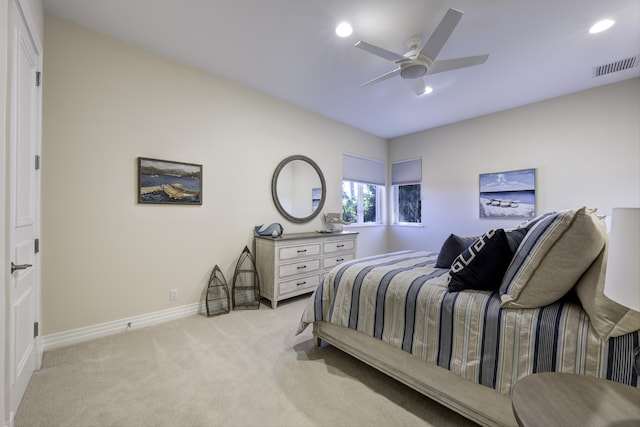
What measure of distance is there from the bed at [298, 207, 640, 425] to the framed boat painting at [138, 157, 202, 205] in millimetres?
2125

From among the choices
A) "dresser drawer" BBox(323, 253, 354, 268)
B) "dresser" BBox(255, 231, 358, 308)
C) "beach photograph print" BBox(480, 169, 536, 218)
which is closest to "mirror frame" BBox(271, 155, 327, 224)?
"dresser" BBox(255, 231, 358, 308)

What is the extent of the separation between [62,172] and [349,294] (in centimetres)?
255

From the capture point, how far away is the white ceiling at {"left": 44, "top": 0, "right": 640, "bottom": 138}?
81.3 inches

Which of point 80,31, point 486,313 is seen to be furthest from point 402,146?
point 80,31

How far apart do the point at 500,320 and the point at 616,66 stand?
11.0ft

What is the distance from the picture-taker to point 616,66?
9.10 ft

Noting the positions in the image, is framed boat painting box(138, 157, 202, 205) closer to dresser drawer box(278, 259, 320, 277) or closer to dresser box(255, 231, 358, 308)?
dresser box(255, 231, 358, 308)

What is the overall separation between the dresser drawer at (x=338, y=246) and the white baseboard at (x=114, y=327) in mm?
1698

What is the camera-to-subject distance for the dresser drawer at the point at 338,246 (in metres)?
3.72

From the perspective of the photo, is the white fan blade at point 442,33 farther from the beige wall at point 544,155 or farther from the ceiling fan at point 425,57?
the beige wall at point 544,155

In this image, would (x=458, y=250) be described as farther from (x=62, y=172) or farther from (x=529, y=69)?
(x=62, y=172)

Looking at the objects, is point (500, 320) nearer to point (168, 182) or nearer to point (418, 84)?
point (418, 84)

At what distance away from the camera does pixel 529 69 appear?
114 inches

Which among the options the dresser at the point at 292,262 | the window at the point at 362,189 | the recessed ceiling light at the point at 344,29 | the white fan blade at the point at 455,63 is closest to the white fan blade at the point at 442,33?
the white fan blade at the point at 455,63
